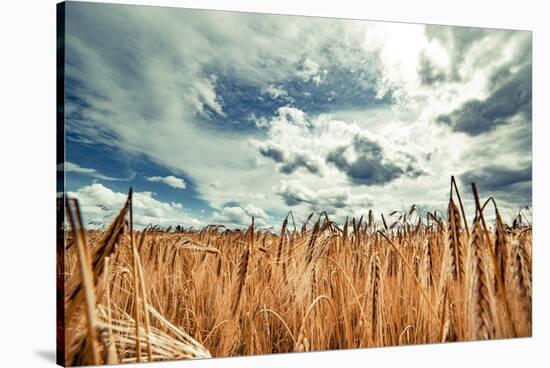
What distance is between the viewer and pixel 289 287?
530 cm

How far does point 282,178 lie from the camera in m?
5.31

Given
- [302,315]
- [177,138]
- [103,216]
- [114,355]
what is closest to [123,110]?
[177,138]

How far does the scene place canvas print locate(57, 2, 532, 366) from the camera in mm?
4773

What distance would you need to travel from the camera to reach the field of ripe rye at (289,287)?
15.3ft

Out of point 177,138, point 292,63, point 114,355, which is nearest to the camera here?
point 114,355

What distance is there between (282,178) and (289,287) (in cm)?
81

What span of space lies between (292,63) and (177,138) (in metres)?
1.08

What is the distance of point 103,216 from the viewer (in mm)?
4770

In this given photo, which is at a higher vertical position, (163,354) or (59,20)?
(59,20)

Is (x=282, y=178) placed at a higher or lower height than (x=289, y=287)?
higher

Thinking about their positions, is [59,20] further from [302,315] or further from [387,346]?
[387,346]

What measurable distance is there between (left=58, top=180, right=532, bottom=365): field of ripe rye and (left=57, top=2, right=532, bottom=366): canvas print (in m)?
0.01

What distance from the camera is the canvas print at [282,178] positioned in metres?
4.77

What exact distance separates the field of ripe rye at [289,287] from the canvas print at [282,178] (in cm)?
1
